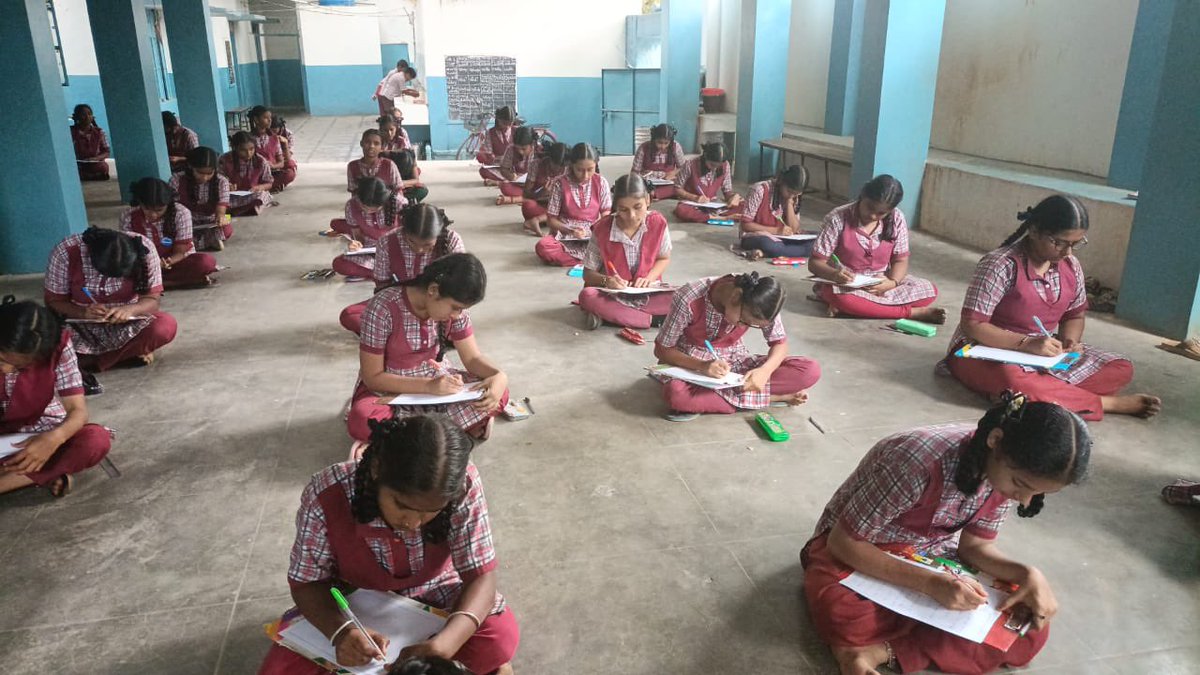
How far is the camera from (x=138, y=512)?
3303 millimetres

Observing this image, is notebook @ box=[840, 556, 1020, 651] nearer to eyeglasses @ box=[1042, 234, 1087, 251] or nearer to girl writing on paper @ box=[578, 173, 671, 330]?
eyeglasses @ box=[1042, 234, 1087, 251]

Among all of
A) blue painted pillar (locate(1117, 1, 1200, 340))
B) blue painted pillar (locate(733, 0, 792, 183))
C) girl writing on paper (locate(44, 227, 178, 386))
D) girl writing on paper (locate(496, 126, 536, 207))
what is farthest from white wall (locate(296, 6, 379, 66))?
blue painted pillar (locate(1117, 1, 1200, 340))

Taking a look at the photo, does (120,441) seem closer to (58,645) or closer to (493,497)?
(58,645)

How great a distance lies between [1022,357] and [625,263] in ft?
8.47

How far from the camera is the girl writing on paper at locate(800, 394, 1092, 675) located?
7.14ft

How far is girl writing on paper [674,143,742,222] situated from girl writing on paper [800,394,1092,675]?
667cm

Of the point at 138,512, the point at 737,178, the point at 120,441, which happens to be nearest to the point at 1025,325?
the point at 138,512

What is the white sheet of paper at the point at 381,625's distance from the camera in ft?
6.75

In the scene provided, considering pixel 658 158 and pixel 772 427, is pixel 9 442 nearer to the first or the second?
pixel 772 427

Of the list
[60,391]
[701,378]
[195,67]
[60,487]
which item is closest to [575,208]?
[701,378]

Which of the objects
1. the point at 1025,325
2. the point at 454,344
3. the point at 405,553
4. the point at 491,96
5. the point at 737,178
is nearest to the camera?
the point at 405,553

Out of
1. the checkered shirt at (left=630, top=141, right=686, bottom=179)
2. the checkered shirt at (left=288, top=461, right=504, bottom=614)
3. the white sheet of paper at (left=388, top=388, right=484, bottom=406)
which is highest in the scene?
the checkered shirt at (left=630, top=141, right=686, bottom=179)

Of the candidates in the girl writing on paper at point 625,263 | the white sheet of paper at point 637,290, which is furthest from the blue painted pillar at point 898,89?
the white sheet of paper at point 637,290

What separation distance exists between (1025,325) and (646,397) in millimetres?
2084
